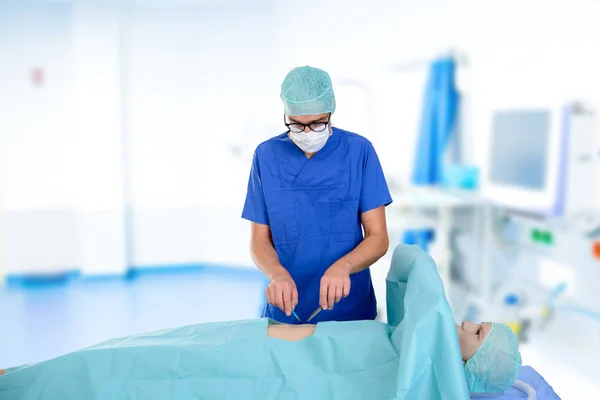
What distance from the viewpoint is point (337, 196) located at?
1.52 m

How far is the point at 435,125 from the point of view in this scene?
3.64 meters

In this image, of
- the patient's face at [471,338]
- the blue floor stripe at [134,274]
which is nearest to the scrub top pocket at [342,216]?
the patient's face at [471,338]

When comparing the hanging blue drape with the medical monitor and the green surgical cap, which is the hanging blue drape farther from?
the green surgical cap

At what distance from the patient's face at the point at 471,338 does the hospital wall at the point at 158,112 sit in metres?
2.81

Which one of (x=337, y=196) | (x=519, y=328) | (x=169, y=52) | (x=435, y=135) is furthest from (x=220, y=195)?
(x=337, y=196)

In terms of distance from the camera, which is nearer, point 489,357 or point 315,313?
point 489,357

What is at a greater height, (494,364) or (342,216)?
(342,216)

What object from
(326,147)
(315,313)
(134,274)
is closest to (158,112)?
(134,274)

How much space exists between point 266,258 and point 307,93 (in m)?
0.42

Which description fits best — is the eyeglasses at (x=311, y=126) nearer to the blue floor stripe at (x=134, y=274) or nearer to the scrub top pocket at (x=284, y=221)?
the scrub top pocket at (x=284, y=221)

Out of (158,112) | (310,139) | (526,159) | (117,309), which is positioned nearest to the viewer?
(310,139)

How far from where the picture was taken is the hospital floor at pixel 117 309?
352 cm

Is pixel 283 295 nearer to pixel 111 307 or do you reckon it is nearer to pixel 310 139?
pixel 310 139

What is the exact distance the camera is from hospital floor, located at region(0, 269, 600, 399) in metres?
3.52
